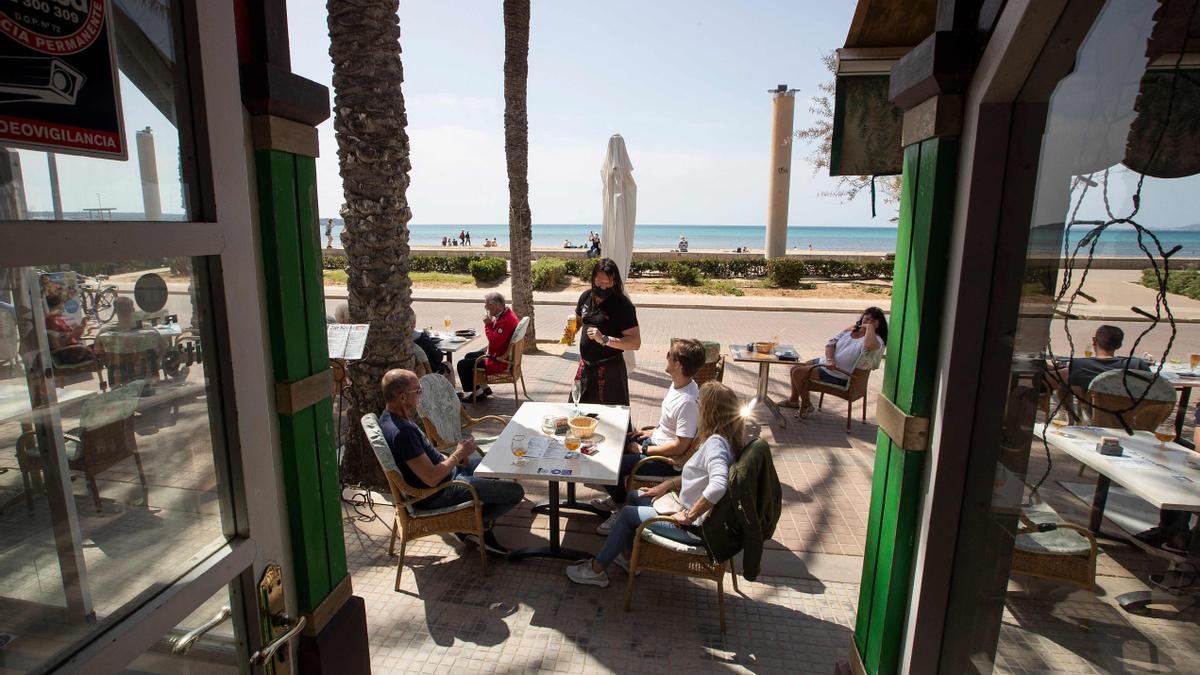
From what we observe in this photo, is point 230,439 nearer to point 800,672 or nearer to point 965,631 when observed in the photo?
point 965,631

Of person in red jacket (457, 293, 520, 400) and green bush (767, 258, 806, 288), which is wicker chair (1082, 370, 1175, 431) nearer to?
person in red jacket (457, 293, 520, 400)

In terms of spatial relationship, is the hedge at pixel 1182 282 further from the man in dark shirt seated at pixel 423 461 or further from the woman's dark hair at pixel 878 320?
the woman's dark hair at pixel 878 320

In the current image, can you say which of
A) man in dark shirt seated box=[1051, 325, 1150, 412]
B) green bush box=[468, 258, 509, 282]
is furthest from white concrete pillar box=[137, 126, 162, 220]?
green bush box=[468, 258, 509, 282]

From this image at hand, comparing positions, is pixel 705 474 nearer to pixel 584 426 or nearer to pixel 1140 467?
pixel 584 426

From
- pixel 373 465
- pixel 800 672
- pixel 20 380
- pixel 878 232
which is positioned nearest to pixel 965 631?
pixel 800 672

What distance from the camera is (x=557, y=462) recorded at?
418 cm

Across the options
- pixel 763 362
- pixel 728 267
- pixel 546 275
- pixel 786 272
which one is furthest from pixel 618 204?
pixel 728 267

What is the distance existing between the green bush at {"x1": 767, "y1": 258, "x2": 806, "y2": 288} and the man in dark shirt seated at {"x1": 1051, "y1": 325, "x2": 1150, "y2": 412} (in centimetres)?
2014

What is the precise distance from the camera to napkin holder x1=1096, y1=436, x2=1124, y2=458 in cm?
174

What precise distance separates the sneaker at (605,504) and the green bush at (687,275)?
17047mm

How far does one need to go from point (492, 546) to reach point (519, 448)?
78 centimetres

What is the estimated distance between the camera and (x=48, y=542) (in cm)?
118

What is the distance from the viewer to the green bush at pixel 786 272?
2112cm

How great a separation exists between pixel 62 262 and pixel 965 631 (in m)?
2.81
